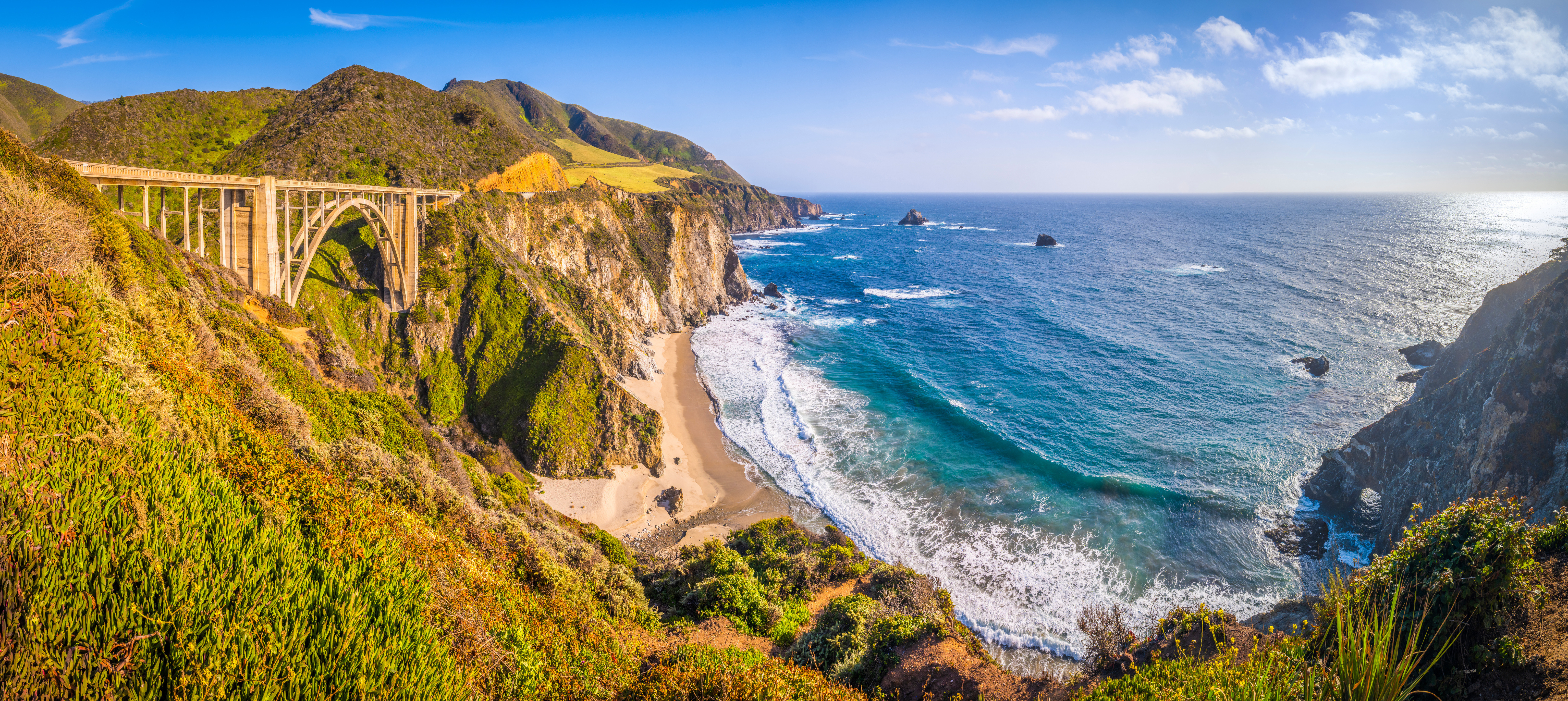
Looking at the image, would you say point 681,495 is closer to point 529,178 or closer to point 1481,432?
point 1481,432

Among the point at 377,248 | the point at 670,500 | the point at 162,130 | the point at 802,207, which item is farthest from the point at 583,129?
the point at 670,500

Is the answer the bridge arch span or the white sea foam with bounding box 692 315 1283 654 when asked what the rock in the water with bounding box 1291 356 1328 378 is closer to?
the white sea foam with bounding box 692 315 1283 654

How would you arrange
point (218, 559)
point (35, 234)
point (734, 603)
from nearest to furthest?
1. point (218, 559)
2. point (35, 234)
3. point (734, 603)

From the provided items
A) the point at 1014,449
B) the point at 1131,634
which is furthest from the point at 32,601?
the point at 1014,449

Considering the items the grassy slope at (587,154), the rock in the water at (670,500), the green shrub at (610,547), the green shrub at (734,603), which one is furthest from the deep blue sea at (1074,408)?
the grassy slope at (587,154)

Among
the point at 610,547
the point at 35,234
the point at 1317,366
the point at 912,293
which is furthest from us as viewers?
the point at 912,293

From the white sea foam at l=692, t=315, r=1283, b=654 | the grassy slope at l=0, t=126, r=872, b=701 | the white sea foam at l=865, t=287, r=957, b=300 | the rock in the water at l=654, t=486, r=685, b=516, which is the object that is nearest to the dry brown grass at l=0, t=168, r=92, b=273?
Answer: the grassy slope at l=0, t=126, r=872, b=701
